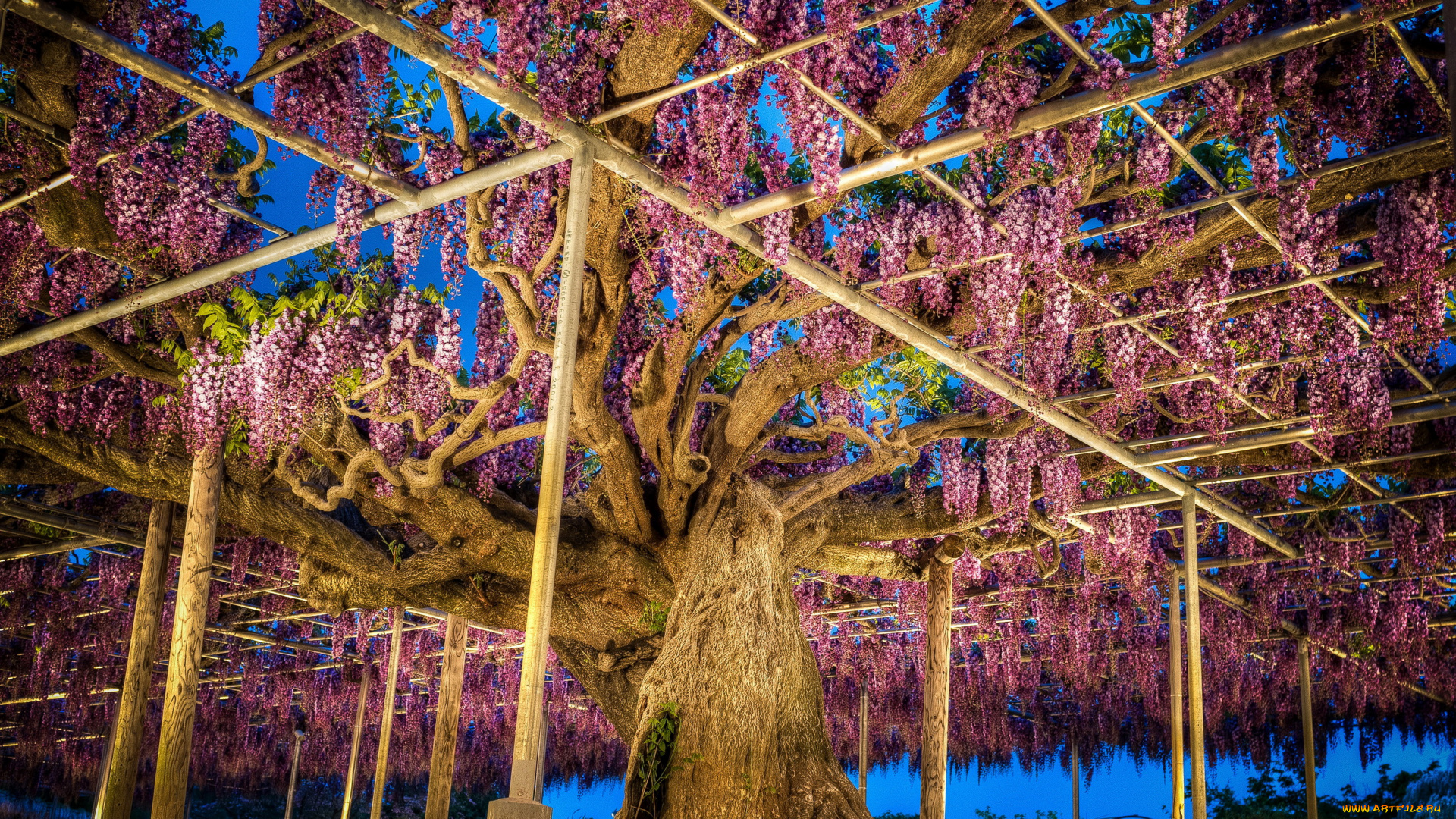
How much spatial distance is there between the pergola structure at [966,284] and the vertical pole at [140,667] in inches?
0.8

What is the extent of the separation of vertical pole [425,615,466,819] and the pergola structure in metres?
0.03

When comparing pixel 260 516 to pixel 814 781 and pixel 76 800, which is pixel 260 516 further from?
pixel 76 800

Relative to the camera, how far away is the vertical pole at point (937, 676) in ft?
32.3

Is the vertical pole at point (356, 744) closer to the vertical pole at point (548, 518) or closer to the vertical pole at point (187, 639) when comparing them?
the vertical pole at point (187, 639)

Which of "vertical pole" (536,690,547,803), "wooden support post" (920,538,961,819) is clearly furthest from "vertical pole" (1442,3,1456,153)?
"wooden support post" (920,538,961,819)

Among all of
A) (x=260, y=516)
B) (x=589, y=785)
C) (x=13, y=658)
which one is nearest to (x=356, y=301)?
(x=260, y=516)

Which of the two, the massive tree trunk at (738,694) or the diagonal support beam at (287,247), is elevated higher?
the diagonal support beam at (287,247)

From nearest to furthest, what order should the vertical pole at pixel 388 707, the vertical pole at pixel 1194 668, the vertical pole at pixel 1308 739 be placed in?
the vertical pole at pixel 1194 668
the vertical pole at pixel 388 707
the vertical pole at pixel 1308 739

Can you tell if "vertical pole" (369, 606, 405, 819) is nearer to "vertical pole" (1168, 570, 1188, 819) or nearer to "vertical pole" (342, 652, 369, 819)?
"vertical pole" (342, 652, 369, 819)

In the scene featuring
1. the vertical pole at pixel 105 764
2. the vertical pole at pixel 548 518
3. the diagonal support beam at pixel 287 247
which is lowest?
the vertical pole at pixel 105 764

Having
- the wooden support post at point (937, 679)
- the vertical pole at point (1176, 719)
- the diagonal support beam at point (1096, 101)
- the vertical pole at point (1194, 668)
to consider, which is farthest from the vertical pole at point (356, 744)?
the diagonal support beam at point (1096, 101)

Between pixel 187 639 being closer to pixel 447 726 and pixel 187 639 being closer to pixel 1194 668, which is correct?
pixel 447 726

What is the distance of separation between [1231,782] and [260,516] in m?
20.2

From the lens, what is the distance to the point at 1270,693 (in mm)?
18984
